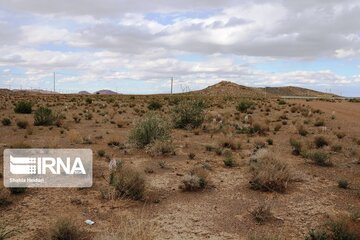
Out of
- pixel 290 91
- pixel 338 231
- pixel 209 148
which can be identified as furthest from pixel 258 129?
pixel 290 91

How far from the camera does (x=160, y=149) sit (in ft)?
47.1

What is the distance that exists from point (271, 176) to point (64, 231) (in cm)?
557

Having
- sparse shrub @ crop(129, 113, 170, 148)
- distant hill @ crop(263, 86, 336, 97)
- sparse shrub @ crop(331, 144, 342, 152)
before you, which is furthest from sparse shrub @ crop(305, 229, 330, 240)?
distant hill @ crop(263, 86, 336, 97)

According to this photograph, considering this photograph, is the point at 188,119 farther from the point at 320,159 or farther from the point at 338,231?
the point at 338,231

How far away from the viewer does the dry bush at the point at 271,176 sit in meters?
10.2

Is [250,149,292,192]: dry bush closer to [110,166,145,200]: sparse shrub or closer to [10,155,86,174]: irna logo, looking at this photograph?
[110,166,145,200]: sparse shrub

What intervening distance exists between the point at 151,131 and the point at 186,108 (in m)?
7.78

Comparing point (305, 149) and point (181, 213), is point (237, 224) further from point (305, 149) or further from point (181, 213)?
point (305, 149)

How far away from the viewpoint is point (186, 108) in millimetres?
23438

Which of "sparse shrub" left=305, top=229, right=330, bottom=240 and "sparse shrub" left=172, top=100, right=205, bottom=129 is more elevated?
"sparse shrub" left=172, top=100, right=205, bottom=129

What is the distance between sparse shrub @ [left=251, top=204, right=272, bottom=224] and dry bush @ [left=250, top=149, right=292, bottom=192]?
180 cm

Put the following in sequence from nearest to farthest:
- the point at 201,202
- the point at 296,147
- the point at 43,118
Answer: the point at 201,202 < the point at 296,147 < the point at 43,118

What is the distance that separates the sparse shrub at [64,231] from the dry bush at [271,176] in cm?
494

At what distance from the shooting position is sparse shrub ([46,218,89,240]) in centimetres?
700
